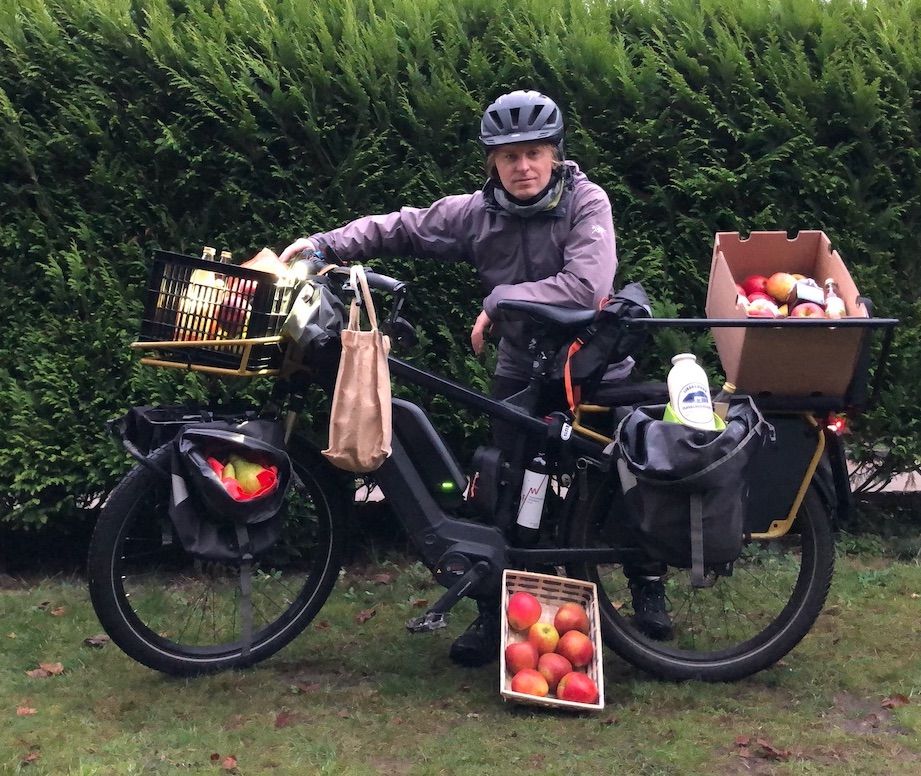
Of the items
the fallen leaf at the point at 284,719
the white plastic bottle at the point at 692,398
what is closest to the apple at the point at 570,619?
the white plastic bottle at the point at 692,398

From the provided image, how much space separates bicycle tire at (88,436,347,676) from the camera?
3516 millimetres

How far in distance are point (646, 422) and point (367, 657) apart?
4.63 ft

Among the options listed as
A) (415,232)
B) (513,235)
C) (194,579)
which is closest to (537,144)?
(513,235)

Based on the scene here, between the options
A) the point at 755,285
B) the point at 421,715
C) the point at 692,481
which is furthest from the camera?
the point at 755,285

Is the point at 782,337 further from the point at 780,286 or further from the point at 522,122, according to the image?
the point at 522,122

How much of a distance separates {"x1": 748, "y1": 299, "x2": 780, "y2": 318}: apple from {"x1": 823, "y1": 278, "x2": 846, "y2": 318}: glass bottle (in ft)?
0.50

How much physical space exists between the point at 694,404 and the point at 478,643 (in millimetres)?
1192

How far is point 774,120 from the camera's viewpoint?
14.5 ft

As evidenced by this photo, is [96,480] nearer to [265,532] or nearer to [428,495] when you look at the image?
[265,532]

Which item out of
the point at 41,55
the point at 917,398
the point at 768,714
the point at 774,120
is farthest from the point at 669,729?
the point at 41,55

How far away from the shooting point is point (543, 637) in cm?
353

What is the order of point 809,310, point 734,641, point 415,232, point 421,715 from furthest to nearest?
point 734,641, point 415,232, point 421,715, point 809,310

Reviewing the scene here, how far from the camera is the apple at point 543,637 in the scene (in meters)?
3.53

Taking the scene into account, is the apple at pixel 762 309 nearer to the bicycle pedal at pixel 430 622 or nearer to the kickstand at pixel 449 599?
the kickstand at pixel 449 599
